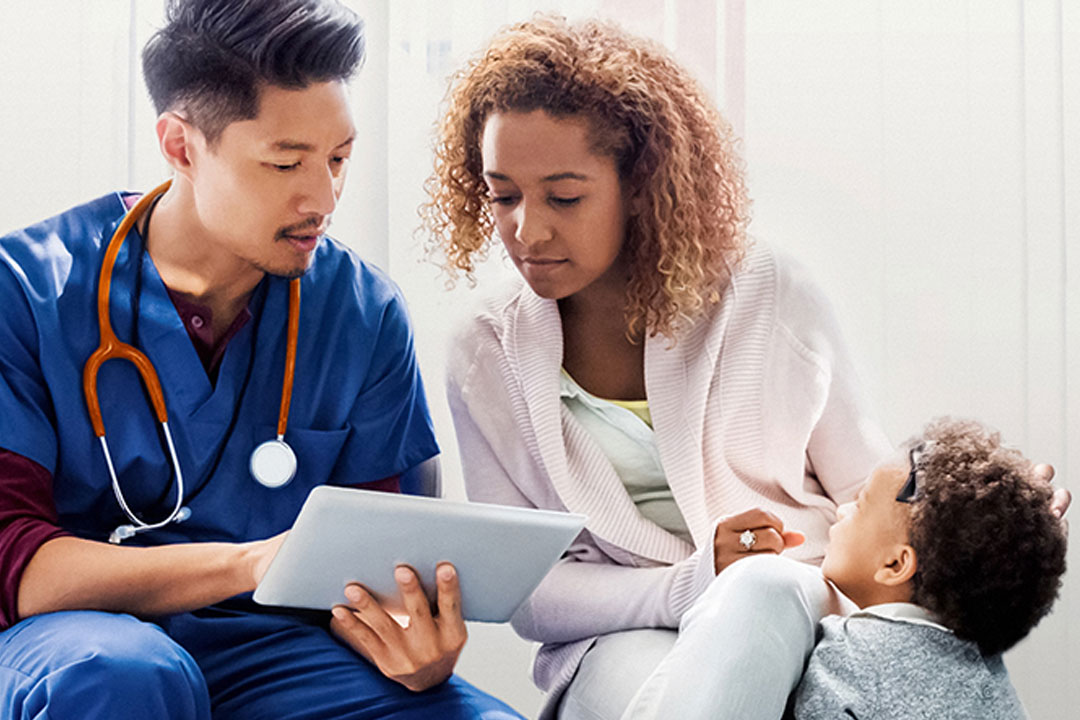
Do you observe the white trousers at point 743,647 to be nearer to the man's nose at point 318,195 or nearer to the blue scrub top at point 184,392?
the blue scrub top at point 184,392

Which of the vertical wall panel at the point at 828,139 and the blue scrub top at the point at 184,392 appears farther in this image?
the vertical wall panel at the point at 828,139

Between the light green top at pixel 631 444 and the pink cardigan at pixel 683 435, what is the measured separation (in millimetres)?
34

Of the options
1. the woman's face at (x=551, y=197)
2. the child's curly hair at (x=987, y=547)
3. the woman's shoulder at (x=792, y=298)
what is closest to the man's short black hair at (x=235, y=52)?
the woman's face at (x=551, y=197)

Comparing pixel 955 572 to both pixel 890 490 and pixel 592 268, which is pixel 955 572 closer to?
pixel 890 490

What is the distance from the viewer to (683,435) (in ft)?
5.29

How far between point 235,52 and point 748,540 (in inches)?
33.2

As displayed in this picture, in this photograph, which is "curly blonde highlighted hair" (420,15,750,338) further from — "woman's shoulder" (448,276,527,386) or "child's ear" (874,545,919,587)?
"child's ear" (874,545,919,587)

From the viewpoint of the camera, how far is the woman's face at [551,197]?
5.25 ft

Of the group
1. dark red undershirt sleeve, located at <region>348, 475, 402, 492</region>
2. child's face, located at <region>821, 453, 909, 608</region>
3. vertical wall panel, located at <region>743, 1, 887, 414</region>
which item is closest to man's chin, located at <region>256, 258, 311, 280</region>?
dark red undershirt sleeve, located at <region>348, 475, 402, 492</region>

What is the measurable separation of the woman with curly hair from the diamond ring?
104 mm

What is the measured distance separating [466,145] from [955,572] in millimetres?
936

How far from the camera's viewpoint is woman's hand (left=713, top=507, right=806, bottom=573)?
1424 millimetres

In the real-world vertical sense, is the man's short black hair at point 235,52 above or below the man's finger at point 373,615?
above

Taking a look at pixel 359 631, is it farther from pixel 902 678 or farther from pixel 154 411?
pixel 902 678
